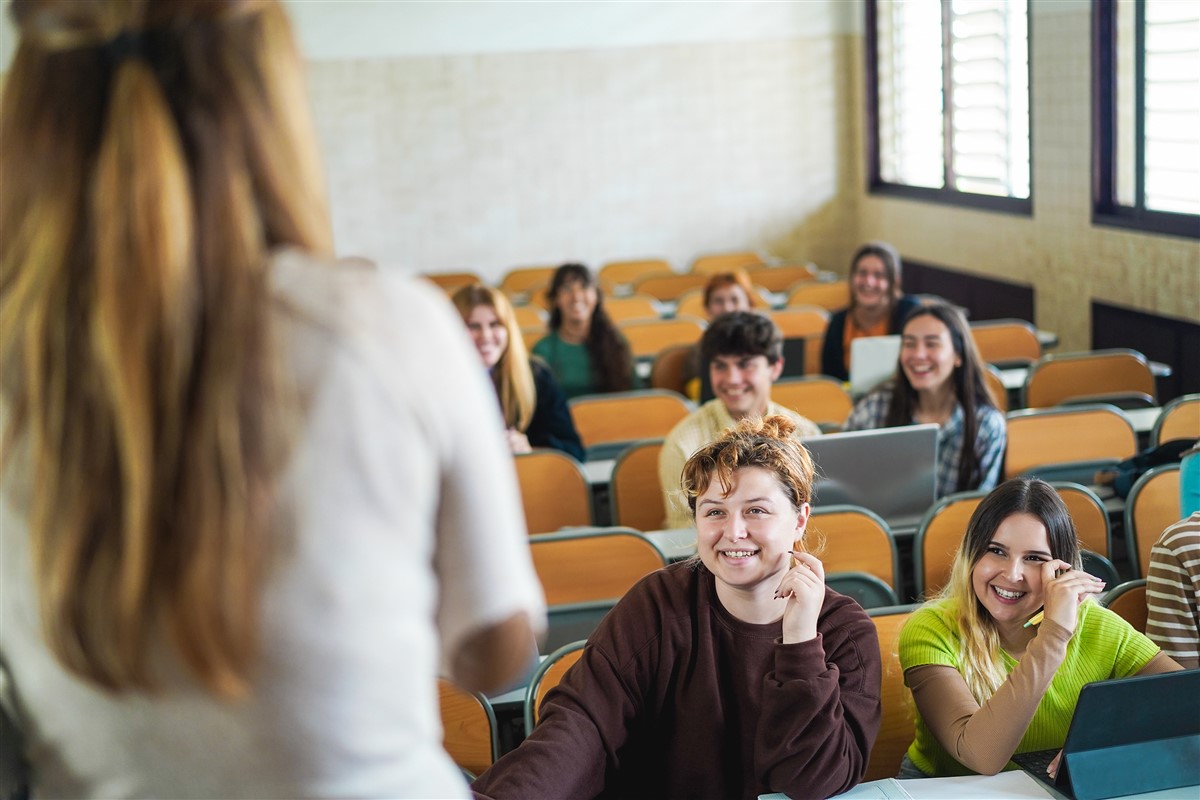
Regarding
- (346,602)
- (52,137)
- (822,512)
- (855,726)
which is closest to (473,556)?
(346,602)

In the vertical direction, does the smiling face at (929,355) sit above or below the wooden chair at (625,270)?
above

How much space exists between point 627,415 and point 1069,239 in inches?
152

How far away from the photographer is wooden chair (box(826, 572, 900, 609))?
9.39ft

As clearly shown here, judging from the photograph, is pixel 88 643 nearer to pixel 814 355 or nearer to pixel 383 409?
pixel 383 409

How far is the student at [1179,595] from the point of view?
2.46m

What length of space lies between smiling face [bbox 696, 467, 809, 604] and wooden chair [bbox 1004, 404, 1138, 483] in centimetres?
207

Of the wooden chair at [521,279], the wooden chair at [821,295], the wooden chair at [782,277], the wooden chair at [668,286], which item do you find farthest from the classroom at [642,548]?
the wooden chair at [521,279]

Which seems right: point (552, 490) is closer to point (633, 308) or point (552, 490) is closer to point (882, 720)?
point (882, 720)

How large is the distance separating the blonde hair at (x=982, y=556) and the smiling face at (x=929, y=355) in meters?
1.57

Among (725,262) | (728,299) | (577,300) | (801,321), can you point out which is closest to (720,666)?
(577,300)

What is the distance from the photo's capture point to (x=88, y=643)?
2.75 ft

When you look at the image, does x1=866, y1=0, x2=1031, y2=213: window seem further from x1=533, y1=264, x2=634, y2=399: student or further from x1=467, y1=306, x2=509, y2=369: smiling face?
x1=467, y1=306, x2=509, y2=369: smiling face

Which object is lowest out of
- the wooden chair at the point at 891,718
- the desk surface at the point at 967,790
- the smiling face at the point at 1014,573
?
the wooden chair at the point at 891,718

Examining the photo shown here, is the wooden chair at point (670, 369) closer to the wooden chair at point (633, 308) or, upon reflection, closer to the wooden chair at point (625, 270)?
the wooden chair at point (633, 308)
